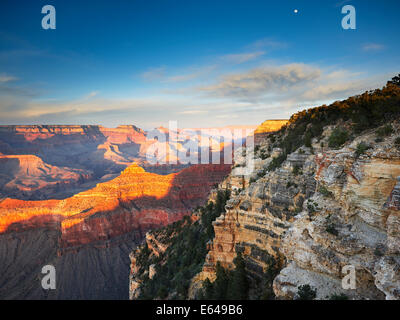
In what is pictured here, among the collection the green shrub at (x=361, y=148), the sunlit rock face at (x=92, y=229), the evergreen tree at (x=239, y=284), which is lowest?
the sunlit rock face at (x=92, y=229)

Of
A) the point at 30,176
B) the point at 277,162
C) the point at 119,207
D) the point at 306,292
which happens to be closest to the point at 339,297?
the point at 306,292

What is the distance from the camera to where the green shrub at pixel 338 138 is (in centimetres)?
1548

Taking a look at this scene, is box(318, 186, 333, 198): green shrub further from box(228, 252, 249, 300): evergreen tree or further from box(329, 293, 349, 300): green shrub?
box(228, 252, 249, 300): evergreen tree

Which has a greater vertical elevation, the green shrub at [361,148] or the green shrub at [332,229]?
the green shrub at [361,148]

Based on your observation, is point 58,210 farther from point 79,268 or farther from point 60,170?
point 60,170

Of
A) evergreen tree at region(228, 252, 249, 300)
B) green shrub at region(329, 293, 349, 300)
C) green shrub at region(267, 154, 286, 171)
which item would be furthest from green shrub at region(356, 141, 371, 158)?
evergreen tree at region(228, 252, 249, 300)

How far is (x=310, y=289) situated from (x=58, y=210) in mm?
71131

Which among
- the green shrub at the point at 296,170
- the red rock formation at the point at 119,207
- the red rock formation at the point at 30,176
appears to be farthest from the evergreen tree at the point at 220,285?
the red rock formation at the point at 30,176

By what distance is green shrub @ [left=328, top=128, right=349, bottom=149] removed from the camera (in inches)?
609

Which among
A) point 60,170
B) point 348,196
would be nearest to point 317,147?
point 348,196

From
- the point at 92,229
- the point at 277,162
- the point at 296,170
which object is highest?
the point at 277,162

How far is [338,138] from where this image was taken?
15.9 m

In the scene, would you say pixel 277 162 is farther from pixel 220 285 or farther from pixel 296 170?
pixel 220 285

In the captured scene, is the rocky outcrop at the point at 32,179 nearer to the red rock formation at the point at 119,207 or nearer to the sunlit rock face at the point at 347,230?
the red rock formation at the point at 119,207
